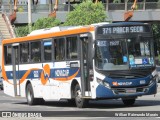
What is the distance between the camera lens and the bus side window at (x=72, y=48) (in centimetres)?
2328

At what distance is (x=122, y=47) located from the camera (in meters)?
22.2

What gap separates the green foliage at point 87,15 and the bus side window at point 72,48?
29.3 meters

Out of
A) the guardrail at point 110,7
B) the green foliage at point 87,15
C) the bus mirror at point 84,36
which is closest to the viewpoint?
the bus mirror at point 84,36

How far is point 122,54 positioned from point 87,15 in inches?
1243

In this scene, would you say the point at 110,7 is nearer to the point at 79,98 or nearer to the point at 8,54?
the point at 8,54

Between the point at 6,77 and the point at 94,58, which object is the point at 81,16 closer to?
the point at 6,77

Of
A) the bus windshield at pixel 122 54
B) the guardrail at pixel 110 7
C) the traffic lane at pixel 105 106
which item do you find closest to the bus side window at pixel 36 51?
the traffic lane at pixel 105 106

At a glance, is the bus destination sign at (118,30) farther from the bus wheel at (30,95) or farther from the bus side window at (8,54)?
the bus side window at (8,54)

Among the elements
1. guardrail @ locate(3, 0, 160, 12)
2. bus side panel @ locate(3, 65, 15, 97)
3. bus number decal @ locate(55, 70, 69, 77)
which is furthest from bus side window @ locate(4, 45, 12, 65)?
guardrail @ locate(3, 0, 160, 12)

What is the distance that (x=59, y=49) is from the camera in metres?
24.4

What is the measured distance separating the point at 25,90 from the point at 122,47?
693 cm

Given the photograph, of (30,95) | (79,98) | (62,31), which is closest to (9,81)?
(30,95)

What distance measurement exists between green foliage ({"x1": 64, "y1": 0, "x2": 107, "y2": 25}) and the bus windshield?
100 feet

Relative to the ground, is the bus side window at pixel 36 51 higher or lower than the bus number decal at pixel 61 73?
higher
